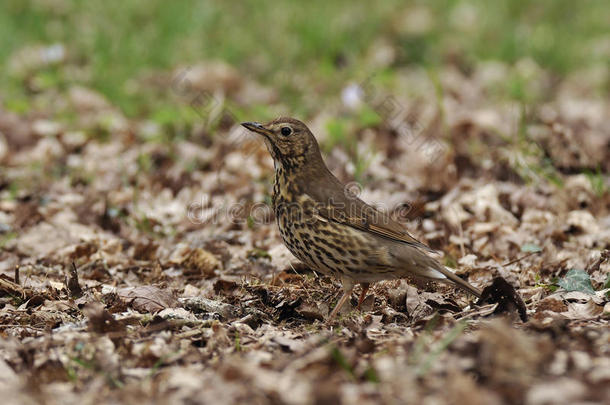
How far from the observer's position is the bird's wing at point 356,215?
5145 millimetres

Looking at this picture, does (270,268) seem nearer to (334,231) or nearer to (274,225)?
(274,225)

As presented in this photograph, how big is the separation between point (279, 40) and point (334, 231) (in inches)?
265

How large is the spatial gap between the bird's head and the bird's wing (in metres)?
0.27

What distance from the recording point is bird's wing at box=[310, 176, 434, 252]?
5.14 m

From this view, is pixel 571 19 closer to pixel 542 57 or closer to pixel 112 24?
pixel 542 57

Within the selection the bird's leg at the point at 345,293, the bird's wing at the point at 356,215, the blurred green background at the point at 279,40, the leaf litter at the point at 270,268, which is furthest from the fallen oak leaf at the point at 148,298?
the blurred green background at the point at 279,40

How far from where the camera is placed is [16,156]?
8328 millimetres

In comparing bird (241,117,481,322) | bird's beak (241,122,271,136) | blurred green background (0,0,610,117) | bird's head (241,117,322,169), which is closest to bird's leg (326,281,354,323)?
bird (241,117,481,322)

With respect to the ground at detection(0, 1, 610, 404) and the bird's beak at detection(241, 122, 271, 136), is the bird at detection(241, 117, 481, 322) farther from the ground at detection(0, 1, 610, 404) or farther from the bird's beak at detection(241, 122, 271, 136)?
the ground at detection(0, 1, 610, 404)

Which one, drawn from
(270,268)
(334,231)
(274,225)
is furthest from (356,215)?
(274,225)

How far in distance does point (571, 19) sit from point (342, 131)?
273 inches

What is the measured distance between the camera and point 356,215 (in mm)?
5199

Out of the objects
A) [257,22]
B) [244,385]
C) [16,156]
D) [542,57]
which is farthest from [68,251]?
[542,57]

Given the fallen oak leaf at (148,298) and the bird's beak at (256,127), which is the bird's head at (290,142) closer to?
the bird's beak at (256,127)
